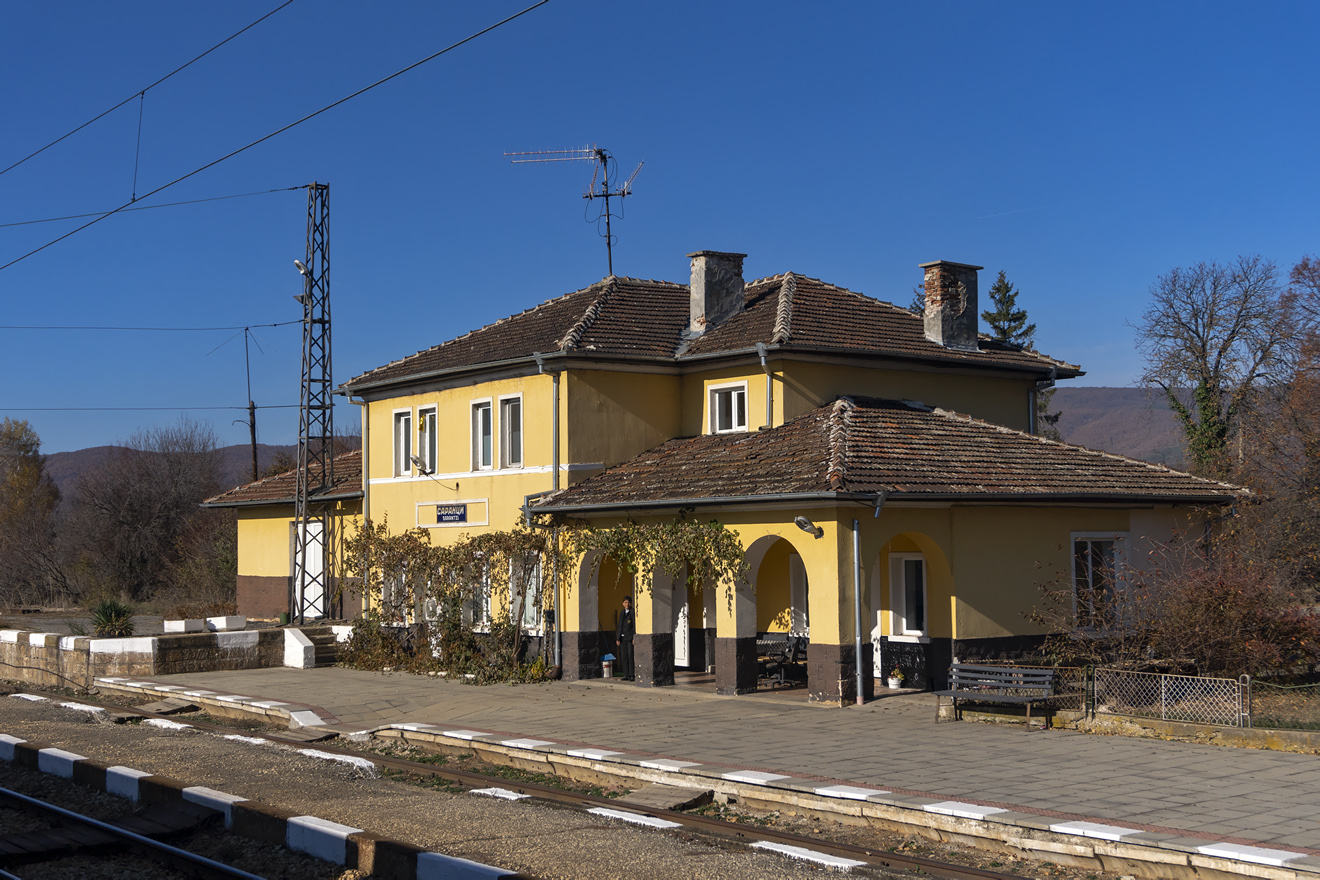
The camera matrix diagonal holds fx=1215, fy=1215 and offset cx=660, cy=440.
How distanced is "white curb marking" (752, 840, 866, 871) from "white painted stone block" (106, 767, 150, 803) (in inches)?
247

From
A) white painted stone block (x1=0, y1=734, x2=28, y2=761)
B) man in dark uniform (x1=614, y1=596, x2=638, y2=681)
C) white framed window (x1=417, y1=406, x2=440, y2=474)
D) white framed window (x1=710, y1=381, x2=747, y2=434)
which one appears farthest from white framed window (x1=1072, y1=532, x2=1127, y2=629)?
white painted stone block (x1=0, y1=734, x2=28, y2=761)

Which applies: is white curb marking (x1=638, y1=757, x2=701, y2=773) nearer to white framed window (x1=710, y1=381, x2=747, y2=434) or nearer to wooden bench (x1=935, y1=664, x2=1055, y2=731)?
wooden bench (x1=935, y1=664, x2=1055, y2=731)

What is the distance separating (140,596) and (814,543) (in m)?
43.9

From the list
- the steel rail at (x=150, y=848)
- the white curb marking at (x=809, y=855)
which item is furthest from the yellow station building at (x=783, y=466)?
the steel rail at (x=150, y=848)

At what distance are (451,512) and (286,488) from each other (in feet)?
30.5

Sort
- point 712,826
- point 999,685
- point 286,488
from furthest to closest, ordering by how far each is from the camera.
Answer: point 286,488
point 999,685
point 712,826

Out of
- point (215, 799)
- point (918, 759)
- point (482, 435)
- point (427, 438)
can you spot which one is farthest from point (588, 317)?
point (215, 799)

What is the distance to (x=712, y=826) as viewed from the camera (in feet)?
34.0

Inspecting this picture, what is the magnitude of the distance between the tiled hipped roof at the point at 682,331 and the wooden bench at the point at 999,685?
6.96m

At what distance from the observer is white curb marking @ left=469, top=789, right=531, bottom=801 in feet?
38.0

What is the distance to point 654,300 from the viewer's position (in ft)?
82.7

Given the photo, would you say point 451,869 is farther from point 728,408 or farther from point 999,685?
point 728,408

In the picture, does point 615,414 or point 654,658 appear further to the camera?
point 615,414

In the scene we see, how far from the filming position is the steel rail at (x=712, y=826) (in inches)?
347
